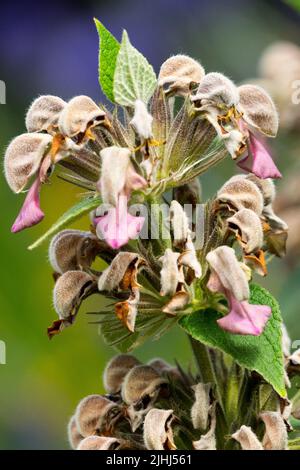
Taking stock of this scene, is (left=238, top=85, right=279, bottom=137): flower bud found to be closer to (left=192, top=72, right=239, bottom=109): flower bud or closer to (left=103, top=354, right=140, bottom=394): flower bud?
(left=192, top=72, right=239, bottom=109): flower bud

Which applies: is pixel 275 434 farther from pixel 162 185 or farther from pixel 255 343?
pixel 162 185

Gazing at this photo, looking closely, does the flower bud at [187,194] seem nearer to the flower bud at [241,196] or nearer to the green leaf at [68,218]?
Answer: the flower bud at [241,196]

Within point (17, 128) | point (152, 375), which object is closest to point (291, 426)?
point (152, 375)

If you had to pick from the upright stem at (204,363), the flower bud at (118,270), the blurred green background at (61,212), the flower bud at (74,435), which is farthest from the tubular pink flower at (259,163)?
the blurred green background at (61,212)

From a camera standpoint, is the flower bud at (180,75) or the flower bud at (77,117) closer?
the flower bud at (77,117)

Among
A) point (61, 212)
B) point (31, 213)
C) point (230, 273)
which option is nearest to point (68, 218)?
point (31, 213)

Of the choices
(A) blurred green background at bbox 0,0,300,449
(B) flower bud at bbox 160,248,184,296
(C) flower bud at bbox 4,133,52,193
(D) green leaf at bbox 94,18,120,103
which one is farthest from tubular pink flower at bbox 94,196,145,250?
(A) blurred green background at bbox 0,0,300,449

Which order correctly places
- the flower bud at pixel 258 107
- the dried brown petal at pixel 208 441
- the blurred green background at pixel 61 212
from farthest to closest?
the blurred green background at pixel 61 212 → the flower bud at pixel 258 107 → the dried brown petal at pixel 208 441
